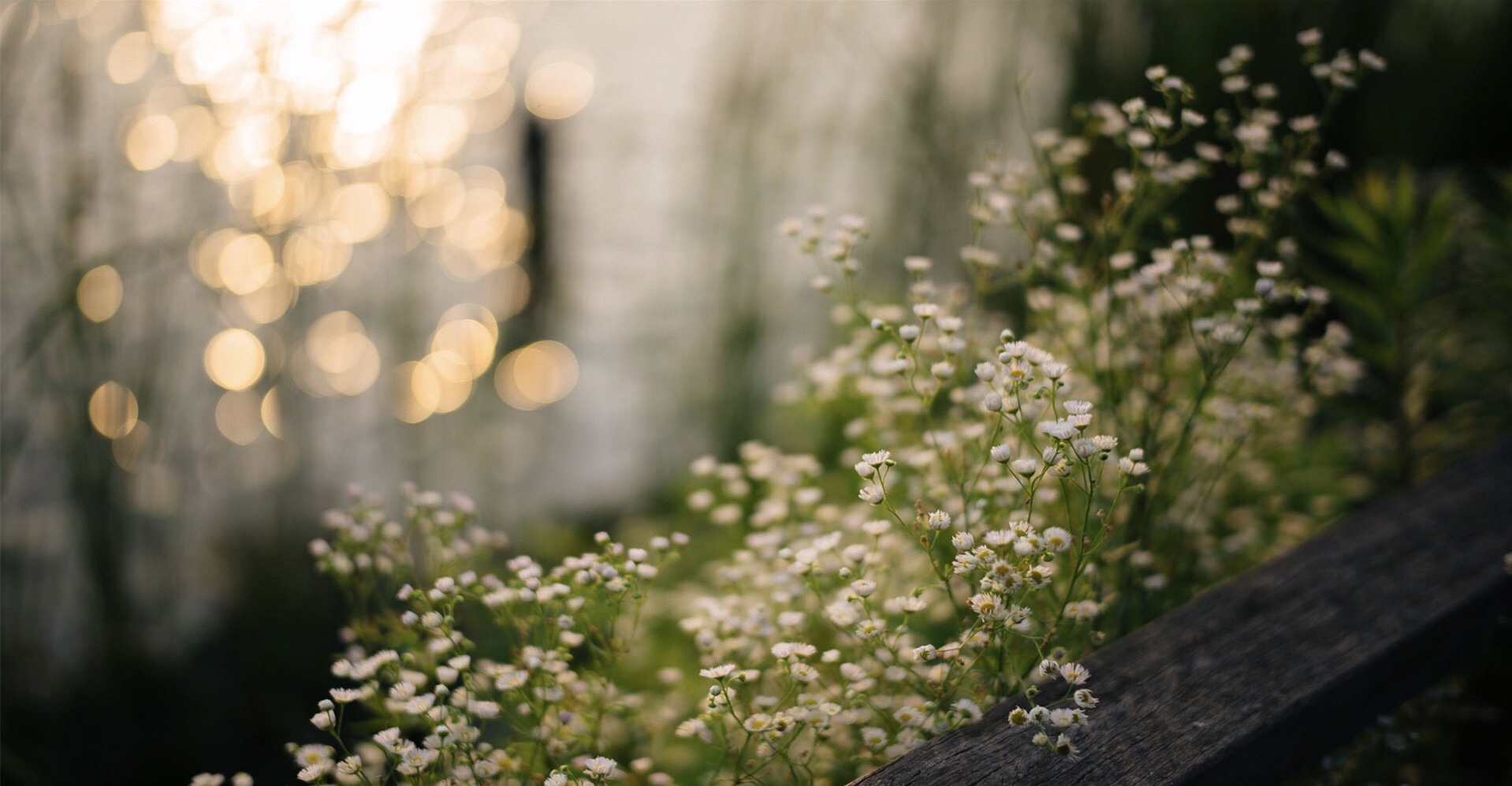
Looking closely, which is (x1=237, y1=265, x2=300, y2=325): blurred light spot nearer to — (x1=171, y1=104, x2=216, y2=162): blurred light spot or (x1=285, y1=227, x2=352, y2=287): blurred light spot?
(x1=285, y1=227, x2=352, y2=287): blurred light spot

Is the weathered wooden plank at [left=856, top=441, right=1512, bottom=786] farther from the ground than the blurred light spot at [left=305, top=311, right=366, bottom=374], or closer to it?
closer to it

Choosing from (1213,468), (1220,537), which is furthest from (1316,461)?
(1213,468)

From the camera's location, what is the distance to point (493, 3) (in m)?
2.39

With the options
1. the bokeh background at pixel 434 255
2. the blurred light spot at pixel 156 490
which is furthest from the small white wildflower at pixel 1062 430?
the blurred light spot at pixel 156 490

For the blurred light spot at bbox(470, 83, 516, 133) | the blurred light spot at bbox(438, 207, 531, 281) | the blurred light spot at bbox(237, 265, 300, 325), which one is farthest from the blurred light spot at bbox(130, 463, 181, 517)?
the blurred light spot at bbox(470, 83, 516, 133)

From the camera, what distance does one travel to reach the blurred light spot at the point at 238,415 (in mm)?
2047

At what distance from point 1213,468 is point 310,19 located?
1775mm

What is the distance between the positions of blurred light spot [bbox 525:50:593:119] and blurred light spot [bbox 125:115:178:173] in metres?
0.98

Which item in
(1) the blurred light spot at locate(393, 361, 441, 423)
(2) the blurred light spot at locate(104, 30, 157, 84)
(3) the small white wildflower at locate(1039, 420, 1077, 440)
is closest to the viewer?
(3) the small white wildflower at locate(1039, 420, 1077, 440)

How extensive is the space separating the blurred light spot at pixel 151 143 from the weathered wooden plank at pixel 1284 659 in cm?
178

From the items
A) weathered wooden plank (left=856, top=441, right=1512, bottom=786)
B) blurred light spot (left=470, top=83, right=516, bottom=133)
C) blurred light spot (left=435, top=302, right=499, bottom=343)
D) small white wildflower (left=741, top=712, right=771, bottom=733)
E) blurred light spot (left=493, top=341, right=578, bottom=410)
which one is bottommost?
weathered wooden plank (left=856, top=441, right=1512, bottom=786)

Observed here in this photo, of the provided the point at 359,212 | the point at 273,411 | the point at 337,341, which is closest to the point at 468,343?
the point at 337,341

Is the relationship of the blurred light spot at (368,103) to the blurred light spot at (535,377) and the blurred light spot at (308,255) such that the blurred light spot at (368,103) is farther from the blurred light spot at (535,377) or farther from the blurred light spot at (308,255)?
the blurred light spot at (535,377)

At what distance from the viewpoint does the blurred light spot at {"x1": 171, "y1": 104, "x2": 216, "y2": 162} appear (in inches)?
72.8
